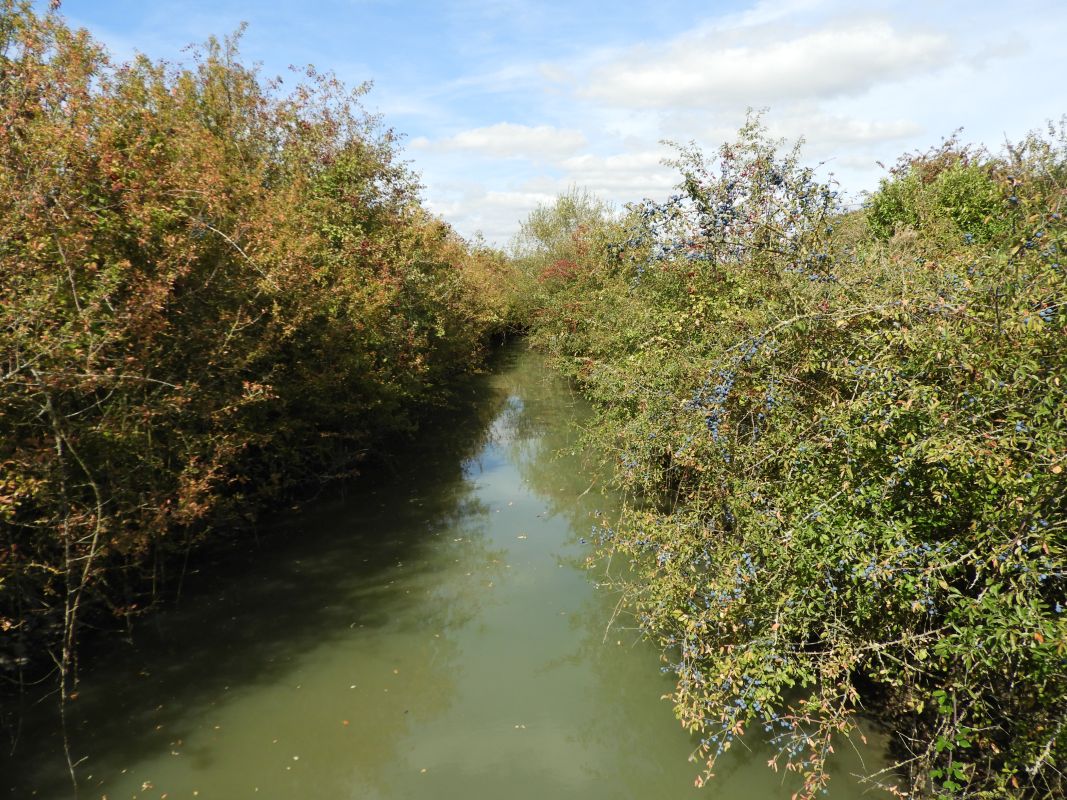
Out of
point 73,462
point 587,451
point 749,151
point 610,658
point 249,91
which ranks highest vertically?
point 249,91

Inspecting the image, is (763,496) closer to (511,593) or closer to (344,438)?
(511,593)

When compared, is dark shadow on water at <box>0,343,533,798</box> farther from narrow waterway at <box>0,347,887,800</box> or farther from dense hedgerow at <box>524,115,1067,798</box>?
dense hedgerow at <box>524,115,1067,798</box>

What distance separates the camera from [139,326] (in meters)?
6.46

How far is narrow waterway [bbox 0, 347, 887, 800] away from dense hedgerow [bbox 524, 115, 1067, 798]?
1024 mm

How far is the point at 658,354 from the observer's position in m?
8.77

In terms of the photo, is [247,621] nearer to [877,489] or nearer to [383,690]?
[383,690]

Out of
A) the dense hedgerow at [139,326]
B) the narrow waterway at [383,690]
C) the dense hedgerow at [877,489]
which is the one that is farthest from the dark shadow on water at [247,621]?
the dense hedgerow at [877,489]

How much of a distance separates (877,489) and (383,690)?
601 cm

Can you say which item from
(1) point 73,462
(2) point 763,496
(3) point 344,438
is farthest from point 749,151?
(3) point 344,438

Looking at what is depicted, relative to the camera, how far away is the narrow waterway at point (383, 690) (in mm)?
5684

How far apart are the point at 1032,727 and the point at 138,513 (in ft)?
29.2

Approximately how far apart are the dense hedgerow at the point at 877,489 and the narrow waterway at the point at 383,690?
102cm

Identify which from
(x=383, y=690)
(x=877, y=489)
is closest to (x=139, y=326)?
(x=383, y=690)

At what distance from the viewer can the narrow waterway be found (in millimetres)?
5684
